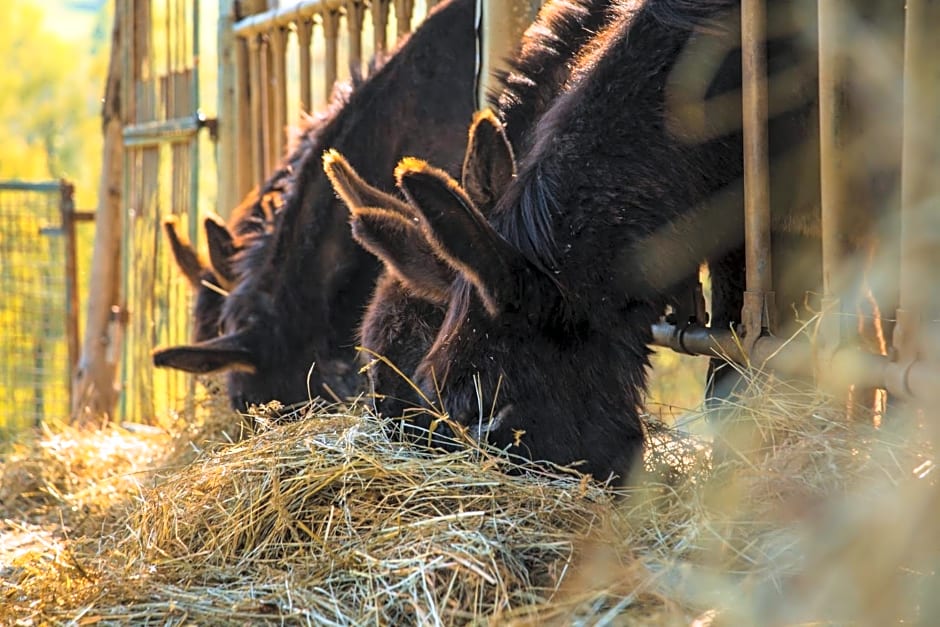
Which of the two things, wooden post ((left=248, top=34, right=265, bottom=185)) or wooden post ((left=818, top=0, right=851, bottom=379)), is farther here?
wooden post ((left=248, top=34, right=265, bottom=185))

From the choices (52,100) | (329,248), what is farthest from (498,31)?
(52,100)

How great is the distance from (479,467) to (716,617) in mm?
817

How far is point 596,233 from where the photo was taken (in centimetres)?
298

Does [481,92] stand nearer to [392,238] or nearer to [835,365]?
[392,238]

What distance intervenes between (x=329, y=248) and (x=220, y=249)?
81cm

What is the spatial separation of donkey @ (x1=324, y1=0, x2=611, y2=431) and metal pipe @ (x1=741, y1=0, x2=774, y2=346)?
0.71m

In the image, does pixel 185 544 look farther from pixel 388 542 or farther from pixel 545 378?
pixel 545 378

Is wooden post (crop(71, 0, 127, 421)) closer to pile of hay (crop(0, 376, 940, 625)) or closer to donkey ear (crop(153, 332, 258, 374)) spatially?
donkey ear (crop(153, 332, 258, 374))

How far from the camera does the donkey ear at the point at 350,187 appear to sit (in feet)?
9.95

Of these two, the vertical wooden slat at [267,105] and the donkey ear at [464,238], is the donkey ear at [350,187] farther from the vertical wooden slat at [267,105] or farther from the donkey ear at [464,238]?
the vertical wooden slat at [267,105]

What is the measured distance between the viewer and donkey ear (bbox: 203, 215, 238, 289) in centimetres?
512

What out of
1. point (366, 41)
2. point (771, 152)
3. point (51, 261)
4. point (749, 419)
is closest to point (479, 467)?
point (749, 419)

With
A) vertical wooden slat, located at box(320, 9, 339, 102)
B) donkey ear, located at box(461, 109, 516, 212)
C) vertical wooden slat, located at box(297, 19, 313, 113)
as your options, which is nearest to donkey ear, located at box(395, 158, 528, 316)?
donkey ear, located at box(461, 109, 516, 212)

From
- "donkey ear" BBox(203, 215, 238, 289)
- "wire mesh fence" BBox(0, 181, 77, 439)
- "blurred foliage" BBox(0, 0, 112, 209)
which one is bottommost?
"wire mesh fence" BBox(0, 181, 77, 439)
